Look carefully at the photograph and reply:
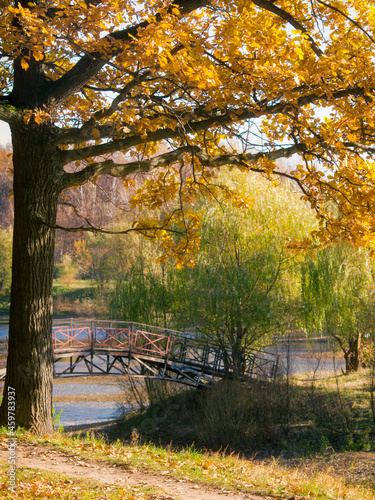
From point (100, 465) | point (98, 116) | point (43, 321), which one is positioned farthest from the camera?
point (43, 321)

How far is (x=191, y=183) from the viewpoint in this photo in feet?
21.3

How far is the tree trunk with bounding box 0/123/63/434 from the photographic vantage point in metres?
5.73

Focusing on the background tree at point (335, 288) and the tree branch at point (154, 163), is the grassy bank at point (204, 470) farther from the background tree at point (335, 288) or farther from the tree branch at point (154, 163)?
the background tree at point (335, 288)

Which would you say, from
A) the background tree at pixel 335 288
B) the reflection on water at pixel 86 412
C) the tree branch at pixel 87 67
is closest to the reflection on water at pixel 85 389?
the reflection on water at pixel 86 412

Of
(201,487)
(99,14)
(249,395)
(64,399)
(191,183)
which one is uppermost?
(99,14)

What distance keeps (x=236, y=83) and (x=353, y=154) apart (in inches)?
80.3

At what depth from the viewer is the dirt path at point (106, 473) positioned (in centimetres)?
439

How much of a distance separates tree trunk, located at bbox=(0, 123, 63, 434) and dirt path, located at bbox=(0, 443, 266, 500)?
0.69 metres

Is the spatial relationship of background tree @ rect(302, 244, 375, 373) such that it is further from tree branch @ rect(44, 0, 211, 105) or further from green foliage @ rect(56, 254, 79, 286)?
green foliage @ rect(56, 254, 79, 286)

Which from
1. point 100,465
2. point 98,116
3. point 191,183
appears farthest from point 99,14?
point 100,465

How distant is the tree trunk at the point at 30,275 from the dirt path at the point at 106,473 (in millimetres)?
687

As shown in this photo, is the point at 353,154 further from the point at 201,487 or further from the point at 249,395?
the point at 249,395

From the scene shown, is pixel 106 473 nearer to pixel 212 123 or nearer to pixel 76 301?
pixel 212 123

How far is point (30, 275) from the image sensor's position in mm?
5723
